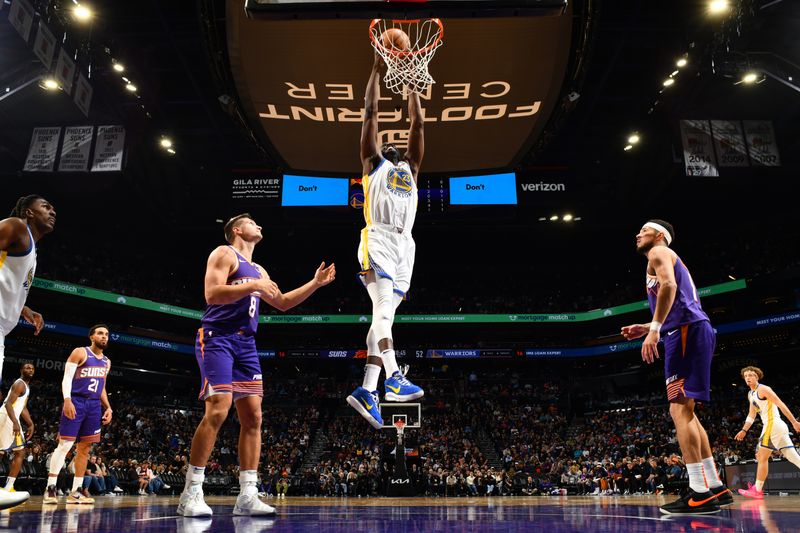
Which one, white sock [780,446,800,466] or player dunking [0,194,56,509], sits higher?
player dunking [0,194,56,509]

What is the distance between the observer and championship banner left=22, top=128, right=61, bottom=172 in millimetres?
19547

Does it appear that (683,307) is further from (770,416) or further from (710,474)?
Result: (770,416)

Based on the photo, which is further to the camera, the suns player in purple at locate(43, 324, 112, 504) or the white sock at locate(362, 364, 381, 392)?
the suns player in purple at locate(43, 324, 112, 504)

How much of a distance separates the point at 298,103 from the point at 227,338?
761 cm

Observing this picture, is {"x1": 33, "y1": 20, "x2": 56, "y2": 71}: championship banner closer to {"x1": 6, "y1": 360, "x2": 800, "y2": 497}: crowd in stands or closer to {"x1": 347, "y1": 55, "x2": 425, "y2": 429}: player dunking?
{"x1": 6, "y1": 360, "x2": 800, "y2": 497}: crowd in stands

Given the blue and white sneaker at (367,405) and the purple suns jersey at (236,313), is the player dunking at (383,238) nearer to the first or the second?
the blue and white sneaker at (367,405)

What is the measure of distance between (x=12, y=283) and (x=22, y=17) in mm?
12730

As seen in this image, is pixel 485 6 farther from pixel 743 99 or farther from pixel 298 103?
pixel 743 99

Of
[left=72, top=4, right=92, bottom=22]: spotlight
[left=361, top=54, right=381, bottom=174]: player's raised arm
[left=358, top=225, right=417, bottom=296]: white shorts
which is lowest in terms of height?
[left=358, top=225, right=417, bottom=296]: white shorts

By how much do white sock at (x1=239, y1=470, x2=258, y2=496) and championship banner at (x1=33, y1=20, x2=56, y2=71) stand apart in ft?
45.7

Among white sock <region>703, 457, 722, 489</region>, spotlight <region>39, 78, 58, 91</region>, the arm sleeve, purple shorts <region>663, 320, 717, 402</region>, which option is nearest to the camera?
purple shorts <region>663, 320, 717, 402</region>

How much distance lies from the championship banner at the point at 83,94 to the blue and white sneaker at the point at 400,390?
16041mm

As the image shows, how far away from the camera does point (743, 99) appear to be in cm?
2052

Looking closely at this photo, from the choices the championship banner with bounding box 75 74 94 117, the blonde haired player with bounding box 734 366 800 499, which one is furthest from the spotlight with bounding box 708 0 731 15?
the championship banner with bounding box 75 74 94 117
